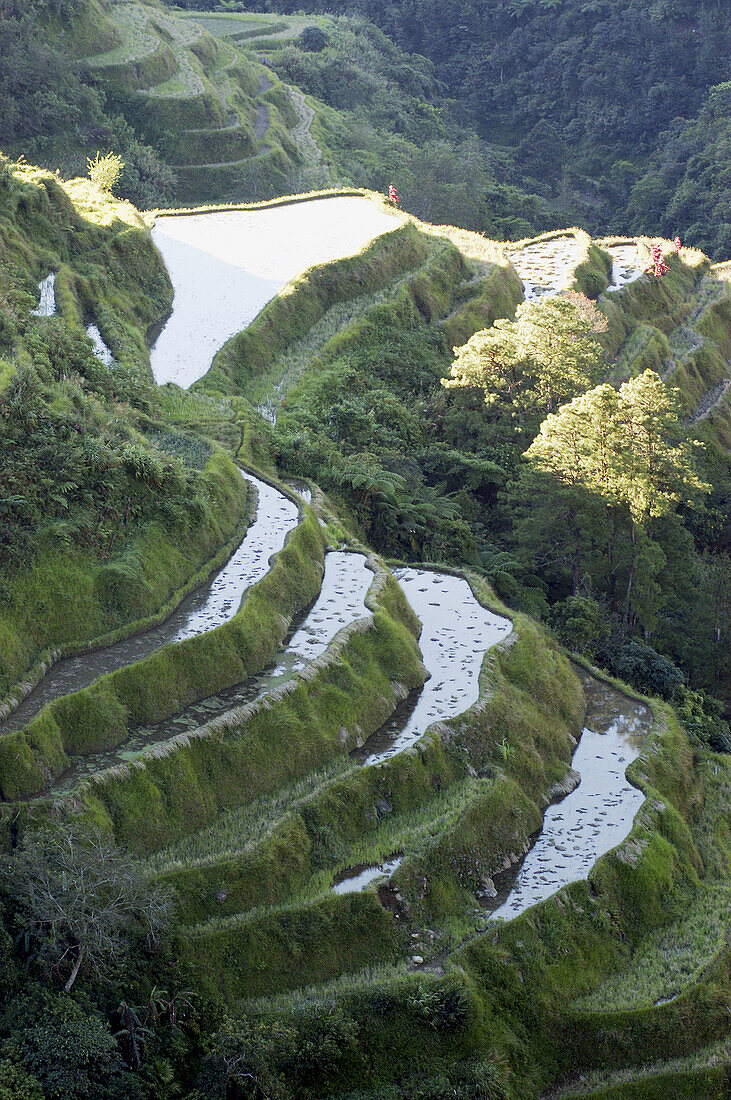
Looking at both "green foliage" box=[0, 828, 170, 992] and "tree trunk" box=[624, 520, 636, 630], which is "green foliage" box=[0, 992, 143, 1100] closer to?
"green foliage" box=[0, 828, 170, 992]

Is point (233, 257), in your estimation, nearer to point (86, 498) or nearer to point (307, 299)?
point (307, 299)

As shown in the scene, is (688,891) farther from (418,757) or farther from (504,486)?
(504,486)

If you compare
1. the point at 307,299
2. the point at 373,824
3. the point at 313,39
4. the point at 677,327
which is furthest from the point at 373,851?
the point at 313,39

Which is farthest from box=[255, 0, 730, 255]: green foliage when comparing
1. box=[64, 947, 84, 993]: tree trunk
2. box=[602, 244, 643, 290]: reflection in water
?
box=[64, 947, 84, 993]: tree trunk

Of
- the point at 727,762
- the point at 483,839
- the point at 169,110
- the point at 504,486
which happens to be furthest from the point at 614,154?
the point at 483,839

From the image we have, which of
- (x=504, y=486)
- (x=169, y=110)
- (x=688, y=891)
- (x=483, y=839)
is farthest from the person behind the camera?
(x=169, y=110)

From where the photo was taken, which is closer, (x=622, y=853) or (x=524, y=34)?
(x=622, y=853)
